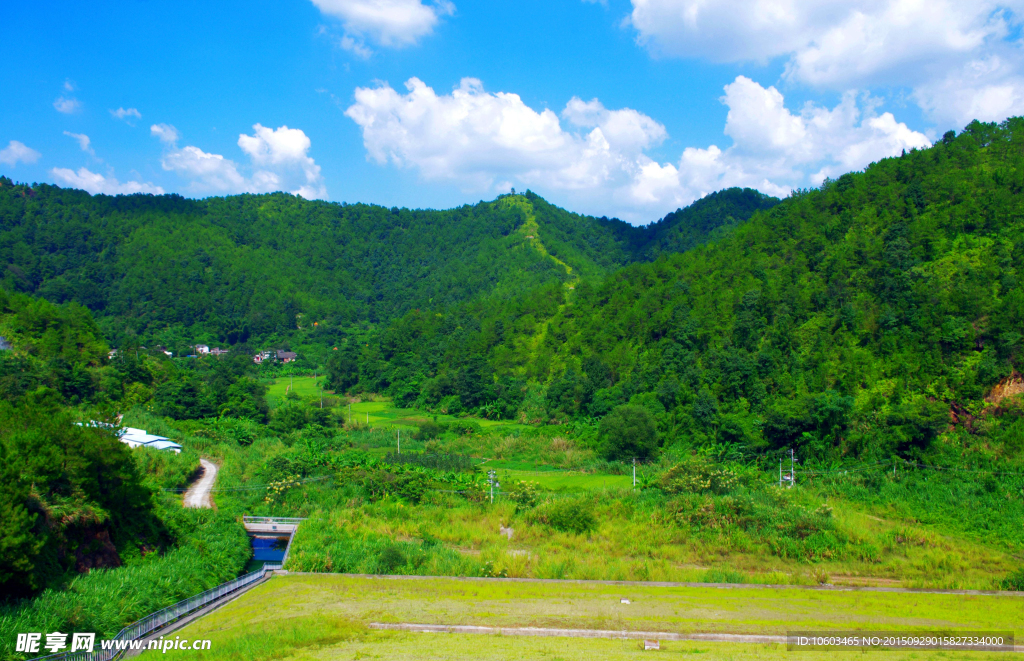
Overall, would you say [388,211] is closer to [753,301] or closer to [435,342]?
[435,342]

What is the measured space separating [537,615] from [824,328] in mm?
33542

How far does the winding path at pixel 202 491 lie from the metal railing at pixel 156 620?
9463mm

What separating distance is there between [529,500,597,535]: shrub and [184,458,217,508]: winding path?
1491 centimetres

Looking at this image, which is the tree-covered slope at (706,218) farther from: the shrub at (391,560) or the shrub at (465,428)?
the shrub at (391,560)

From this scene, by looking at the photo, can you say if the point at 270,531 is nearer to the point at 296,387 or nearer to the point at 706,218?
the point at 296,387

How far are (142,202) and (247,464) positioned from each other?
13179cm

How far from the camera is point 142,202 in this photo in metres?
143

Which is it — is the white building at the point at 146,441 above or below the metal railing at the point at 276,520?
above

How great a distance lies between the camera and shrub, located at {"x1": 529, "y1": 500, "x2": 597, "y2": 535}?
2522 centimetres

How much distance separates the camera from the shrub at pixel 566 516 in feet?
82.7

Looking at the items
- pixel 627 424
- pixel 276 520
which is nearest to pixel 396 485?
pixel 276 520

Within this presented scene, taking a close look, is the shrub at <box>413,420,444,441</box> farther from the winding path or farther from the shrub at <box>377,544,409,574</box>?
the shrub at <box>377,544,409,574</box>

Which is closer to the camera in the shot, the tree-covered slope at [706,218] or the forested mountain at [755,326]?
the forested mountain at [755,326]

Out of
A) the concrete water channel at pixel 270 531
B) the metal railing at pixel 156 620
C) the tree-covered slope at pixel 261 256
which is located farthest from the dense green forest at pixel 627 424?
the tree-covered slope at pixel 261 256
